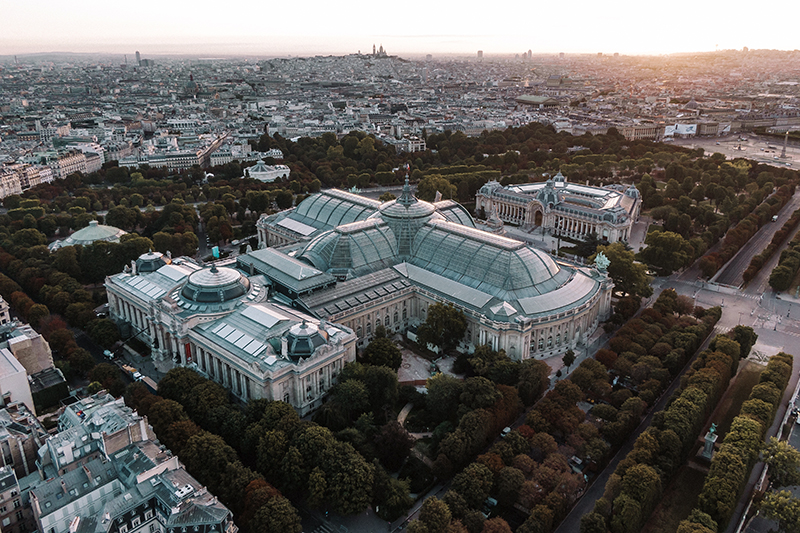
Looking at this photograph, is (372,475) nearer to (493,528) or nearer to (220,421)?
(493,528)

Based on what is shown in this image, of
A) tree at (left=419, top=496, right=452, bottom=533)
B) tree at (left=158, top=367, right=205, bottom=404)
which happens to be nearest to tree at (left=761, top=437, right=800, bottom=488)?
tree at (left=419, top=496, right=452, bottom=533)

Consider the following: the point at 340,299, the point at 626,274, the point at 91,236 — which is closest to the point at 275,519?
the point at 340,299

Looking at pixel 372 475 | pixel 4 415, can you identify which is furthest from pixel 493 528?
pixel 4 415

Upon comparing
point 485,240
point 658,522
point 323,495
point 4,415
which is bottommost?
point 658,522

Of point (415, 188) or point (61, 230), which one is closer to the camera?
point (61, 230)

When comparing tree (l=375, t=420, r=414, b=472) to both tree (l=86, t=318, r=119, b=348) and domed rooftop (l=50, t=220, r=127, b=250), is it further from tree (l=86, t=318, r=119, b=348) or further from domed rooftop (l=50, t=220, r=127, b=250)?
domed rooftop (l=50, t=220, r=127, b=250)

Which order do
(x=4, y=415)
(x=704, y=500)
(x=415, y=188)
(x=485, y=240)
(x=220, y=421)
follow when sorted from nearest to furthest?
1. (x=704, y=500)
2. (x=4, y=415)
3. (x=220, y=421)
4. (x=485, y=240)
5. (x=415, y=188)

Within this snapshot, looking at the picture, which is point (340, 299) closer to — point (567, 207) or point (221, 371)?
point (221, 371)
